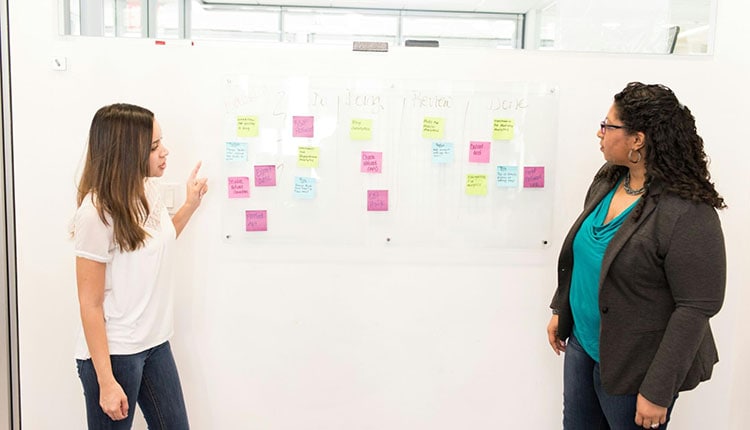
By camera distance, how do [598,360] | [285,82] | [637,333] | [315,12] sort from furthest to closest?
1. [315,12]
2. [285,82]
3. [598,360]
4. [637,333]

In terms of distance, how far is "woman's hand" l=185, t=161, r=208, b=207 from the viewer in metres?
2.06

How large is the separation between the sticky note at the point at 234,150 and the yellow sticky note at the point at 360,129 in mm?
406

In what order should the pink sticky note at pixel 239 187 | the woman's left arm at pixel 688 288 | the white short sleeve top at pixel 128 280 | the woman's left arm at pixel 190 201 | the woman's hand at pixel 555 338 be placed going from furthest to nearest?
the pink sticky note at pixel 239 187, the woman's left arm at pixel 190 201, the woman's hand at pixel 555 338, the white short sleeve top at pixel 128 280, the woman's left arm at pixel 688 288

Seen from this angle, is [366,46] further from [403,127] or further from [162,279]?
[162,279]

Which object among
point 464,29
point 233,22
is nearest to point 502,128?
point 464,29

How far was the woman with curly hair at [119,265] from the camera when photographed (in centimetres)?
154

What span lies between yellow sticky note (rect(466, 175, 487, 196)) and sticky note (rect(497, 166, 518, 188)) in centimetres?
6

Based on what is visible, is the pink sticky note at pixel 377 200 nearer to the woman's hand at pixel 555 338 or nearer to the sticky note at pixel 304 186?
the sticky note at pixel 304 186

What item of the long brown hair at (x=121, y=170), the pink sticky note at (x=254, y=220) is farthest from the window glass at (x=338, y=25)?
the long brown hair at (x=121, y=170)

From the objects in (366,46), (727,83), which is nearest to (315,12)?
(366,46)

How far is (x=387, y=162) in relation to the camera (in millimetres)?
2189

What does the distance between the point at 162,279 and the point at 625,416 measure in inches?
54.4

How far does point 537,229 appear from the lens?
2246 mm

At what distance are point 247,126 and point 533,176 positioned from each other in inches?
43.8
